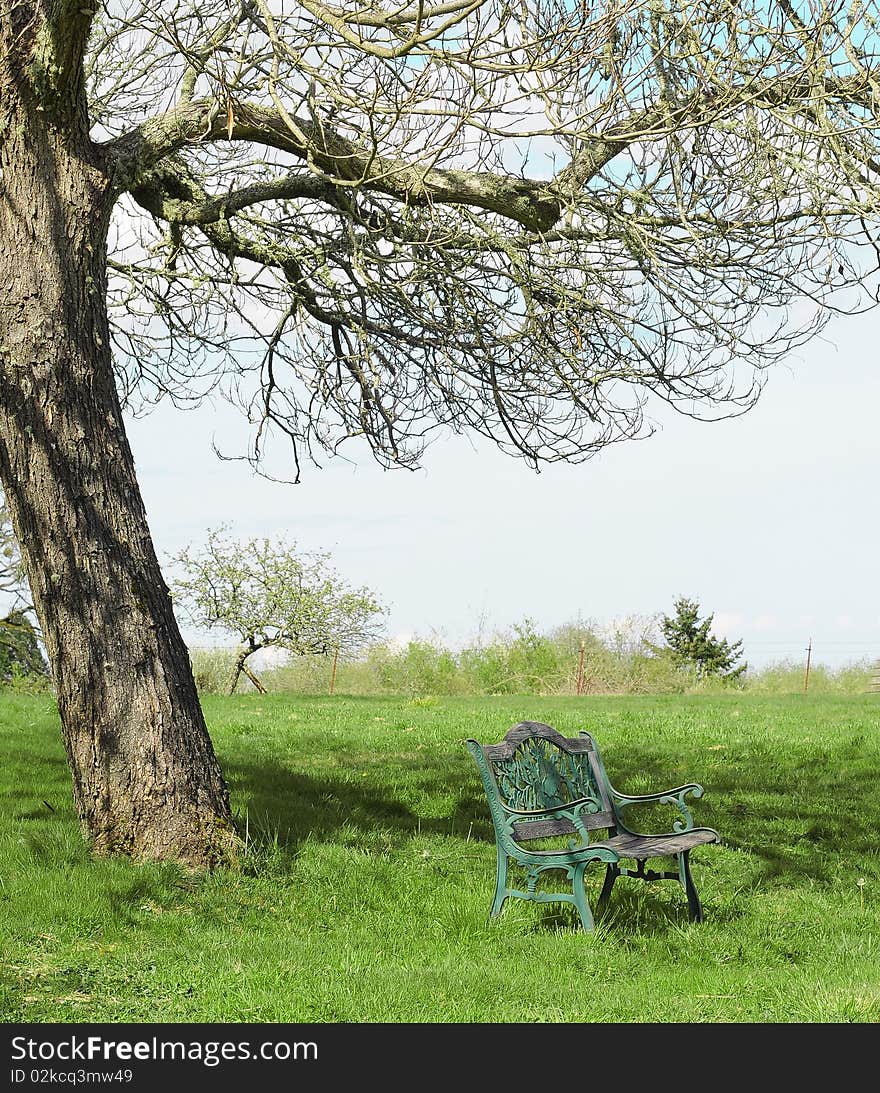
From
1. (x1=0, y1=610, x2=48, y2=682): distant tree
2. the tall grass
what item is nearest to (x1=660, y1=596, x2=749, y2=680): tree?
the tall grass

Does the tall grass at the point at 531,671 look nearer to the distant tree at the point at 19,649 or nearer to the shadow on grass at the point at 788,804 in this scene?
the distant tree at the point at 19,649

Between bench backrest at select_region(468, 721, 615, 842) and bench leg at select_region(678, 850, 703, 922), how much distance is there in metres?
0.51

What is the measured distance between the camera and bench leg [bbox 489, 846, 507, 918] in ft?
17.9

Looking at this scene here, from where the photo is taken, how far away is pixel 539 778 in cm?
593

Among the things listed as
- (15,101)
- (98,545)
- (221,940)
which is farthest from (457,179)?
(221,940)

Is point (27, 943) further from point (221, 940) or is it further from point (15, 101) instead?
point (15, 101)

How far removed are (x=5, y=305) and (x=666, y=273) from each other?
4.01 meters

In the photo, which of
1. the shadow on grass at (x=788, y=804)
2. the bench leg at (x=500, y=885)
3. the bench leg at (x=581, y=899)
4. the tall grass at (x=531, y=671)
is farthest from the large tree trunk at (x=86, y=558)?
the tall grass at (x=531, y=671)

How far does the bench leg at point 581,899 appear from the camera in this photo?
5.15 meters

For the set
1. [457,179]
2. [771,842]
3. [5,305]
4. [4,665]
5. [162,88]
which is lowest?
[771,842]

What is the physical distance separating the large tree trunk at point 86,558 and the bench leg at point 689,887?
248 centimetres

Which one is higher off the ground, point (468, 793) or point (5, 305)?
point (5, 305)

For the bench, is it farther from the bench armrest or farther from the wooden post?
the wooden post
